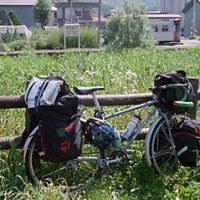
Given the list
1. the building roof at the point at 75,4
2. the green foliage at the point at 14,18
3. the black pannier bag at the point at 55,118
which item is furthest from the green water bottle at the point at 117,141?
the building roof at the point at 75,4

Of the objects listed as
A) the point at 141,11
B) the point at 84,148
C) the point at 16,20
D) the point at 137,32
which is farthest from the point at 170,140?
the point at 16,20

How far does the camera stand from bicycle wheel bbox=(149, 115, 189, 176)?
13.3 feet

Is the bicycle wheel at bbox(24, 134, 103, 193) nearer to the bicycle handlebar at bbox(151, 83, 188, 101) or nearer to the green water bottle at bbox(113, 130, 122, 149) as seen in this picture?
the green water bottle at bbox(113, 130, 122, 149)

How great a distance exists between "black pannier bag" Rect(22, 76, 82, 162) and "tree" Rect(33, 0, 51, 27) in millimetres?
46300

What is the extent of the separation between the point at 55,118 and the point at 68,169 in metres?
0.57

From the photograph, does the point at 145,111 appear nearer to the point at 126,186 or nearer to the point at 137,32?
the point at 126,186

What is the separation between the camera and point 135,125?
4082 millimetres

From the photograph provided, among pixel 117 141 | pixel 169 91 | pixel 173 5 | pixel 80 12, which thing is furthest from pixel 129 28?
pixel 173 5

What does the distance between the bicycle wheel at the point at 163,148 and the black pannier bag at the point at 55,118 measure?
0.74 m

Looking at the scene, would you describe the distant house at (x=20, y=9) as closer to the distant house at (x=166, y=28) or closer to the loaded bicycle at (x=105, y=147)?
the distant house at (x=166, y=28)

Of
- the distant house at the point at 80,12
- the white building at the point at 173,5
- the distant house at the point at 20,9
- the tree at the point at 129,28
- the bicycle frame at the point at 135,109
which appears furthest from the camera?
the white building at the point at 173,5

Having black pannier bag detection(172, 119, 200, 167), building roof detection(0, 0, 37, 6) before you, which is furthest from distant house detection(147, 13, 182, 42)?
black pannier bag detection(172, 119, 200, 167)

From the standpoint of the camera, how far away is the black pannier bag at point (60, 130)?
3.48 meters

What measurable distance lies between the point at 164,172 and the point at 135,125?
466 millimetres
